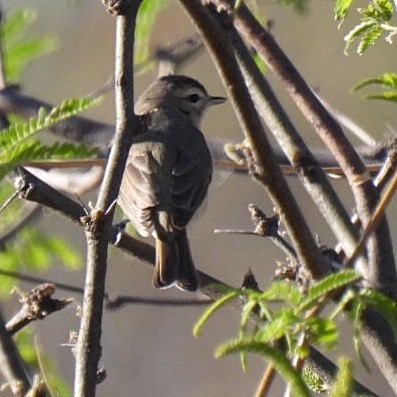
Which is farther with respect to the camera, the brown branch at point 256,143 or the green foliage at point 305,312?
the brown branch at point 256,143

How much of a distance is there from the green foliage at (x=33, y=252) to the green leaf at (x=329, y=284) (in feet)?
7.70

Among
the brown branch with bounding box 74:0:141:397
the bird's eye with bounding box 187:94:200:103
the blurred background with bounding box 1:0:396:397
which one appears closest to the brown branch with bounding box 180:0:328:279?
the brown branch with bounding box 74:0:141:397

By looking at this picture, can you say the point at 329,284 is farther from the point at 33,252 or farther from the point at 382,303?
the point at 33,252

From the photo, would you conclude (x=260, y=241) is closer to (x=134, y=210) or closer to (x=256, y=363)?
(x=256, y=363)

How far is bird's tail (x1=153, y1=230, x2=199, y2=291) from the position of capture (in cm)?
380

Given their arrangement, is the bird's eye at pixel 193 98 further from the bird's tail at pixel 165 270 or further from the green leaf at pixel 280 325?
the green leaf at pixel 280 325

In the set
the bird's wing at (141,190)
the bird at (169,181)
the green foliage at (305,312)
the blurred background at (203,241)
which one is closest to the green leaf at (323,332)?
the green foliage at (305,312)

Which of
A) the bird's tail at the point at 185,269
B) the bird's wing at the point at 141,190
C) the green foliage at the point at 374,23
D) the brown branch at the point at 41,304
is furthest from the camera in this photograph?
the bird's wing at the point at 141,190

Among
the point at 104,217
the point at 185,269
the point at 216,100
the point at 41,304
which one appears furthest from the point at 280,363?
the point at 216,100

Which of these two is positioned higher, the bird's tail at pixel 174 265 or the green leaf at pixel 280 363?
the bird's tail at pixel 174 265

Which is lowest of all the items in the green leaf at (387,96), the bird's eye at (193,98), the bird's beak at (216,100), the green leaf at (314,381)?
the green leaf at (314,381)

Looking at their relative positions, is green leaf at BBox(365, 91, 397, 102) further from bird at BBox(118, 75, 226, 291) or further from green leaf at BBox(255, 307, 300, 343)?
bird at BBox(118, 75, 226, 291)

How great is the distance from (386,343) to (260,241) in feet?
25.3

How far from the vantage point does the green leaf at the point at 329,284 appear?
1.83m
